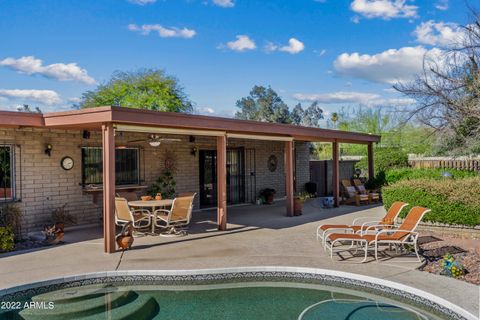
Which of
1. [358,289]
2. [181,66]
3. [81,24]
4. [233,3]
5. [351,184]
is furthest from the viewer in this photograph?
[181,66]

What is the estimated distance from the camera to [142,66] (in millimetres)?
34656

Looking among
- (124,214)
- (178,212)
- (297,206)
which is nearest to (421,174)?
(297,206)

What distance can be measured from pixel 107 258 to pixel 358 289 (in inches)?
170

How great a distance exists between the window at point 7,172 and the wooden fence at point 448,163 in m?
15.8

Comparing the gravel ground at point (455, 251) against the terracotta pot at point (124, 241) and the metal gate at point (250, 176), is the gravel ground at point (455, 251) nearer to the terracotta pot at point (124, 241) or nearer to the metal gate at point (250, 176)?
the terracotta pot at point (124, 241)

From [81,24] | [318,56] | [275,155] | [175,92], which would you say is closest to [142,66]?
[175,92]

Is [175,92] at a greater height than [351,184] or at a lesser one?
greater

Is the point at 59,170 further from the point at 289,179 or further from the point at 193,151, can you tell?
the point at 289,179

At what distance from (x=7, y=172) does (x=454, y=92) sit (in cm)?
1272

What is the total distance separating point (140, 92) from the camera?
112 ft

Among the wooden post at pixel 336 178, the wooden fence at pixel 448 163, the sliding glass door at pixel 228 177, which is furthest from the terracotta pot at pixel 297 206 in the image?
the wooden fence at pixel 448 163

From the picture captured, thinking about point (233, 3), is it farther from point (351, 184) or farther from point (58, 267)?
point (58, 267)

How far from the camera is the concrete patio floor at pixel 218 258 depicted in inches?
228

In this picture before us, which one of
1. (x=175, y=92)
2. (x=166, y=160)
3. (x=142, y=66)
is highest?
(x=142, y=66)
